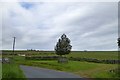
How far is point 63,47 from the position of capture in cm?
8619

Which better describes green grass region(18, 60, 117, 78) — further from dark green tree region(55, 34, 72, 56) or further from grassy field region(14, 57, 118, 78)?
dark green tree region(55, 34, 72, 56)

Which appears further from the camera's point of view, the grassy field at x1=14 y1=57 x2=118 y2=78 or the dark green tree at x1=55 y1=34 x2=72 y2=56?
the dark green tree at x1=55 y1=34 x2=72 y2=56

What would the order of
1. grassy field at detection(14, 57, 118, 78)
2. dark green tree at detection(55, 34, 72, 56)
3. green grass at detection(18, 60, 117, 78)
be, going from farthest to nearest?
dark green tree at detection(55, 34, 72, 56)
green grass at detection(18, 60, 117, 78)
grassy field at detection(14, 57, 118, 78)

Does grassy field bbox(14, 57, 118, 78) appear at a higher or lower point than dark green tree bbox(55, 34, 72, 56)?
lower

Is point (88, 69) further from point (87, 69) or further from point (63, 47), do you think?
point (63, 47)

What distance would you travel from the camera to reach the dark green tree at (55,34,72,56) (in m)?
85.4

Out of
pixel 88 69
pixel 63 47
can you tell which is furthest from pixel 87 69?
pixel 63 47

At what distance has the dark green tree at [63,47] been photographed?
8544 centimetres

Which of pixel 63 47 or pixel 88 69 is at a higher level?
pixel 63 47

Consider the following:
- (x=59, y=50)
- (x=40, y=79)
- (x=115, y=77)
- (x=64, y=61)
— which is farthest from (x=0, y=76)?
(x=59, y=50)

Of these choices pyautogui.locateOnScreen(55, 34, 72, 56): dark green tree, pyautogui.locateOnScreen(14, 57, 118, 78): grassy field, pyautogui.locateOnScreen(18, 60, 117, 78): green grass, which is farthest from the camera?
pyautogui.locateOnScreen(55, 34, 72, 56): dark green tree

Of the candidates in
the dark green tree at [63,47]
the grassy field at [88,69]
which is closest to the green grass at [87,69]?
the grassy field at [88,69]

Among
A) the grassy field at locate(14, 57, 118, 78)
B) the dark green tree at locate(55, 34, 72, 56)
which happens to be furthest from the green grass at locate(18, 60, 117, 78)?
the dark green tree at locate(55, 34, 72, 56)

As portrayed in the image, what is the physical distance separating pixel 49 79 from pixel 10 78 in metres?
5.03
